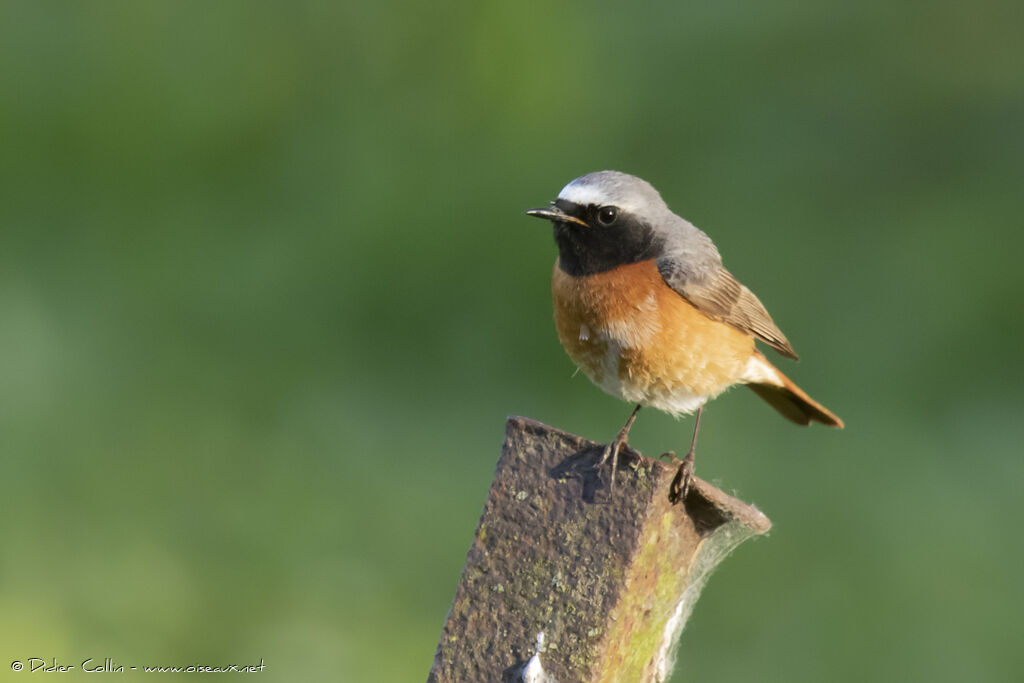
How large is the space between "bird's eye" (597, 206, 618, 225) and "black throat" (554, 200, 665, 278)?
1 centimetres

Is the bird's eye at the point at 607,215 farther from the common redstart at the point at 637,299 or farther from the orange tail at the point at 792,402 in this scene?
the orange tail at the point at 792,402

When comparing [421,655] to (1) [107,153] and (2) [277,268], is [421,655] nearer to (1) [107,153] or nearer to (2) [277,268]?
(2) [277,268]

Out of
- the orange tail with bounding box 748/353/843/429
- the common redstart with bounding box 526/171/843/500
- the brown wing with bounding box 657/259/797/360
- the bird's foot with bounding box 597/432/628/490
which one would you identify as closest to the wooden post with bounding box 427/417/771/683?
the bird's foot with bounding box 597/432/628/490

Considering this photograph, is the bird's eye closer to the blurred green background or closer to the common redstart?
the common redstart

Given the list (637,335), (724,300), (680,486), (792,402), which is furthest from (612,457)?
(792,402)

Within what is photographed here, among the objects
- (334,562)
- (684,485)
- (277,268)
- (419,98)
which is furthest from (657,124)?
(684,485)

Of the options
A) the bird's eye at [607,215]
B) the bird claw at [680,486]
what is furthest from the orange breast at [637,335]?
the bird claw at [680,486]

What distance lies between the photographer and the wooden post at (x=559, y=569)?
7.84ft

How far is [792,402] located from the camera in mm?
5066

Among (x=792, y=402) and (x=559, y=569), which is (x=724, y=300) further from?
(x=559, y=569)

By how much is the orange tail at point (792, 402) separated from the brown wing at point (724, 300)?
132mm

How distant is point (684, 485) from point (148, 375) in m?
5.65

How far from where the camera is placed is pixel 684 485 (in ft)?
8.79

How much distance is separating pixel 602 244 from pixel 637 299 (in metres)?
0.22
